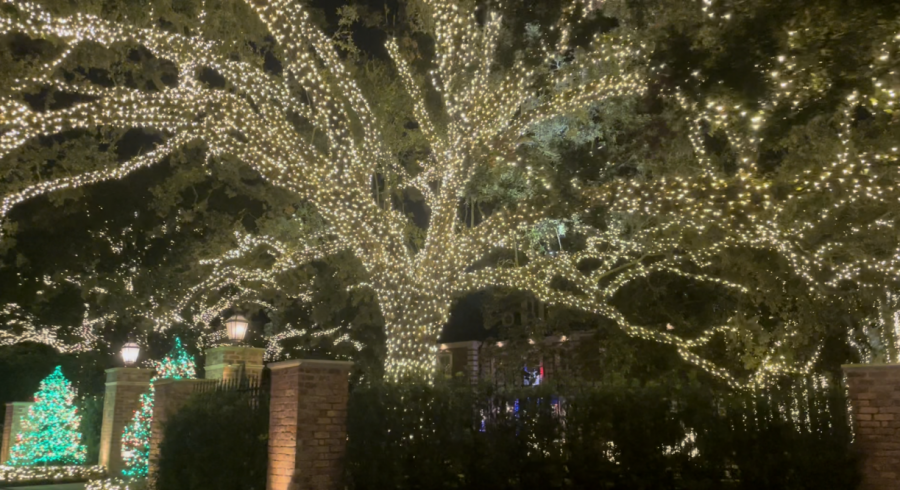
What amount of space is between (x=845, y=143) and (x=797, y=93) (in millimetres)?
3118

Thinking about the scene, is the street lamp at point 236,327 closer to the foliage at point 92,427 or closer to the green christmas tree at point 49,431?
the green christmas tree at point 49,431

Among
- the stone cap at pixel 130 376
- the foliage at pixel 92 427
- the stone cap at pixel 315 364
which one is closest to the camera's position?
the stone cap at pixel 315 364

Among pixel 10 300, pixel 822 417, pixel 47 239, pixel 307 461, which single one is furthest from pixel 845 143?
pixel 10 300

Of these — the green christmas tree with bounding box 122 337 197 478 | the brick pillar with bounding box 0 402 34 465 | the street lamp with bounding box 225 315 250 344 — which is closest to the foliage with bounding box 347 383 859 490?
the street lamp with bounding box 225 315 250 344

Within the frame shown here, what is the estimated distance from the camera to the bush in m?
9.47

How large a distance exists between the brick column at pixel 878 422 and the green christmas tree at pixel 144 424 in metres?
11.1

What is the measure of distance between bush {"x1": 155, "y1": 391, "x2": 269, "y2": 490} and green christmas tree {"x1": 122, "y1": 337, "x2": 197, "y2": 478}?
2.77 meters

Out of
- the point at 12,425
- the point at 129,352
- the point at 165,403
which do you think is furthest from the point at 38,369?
the point at 165,403

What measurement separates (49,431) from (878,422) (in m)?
18.2

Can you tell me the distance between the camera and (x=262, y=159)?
40.0 feet

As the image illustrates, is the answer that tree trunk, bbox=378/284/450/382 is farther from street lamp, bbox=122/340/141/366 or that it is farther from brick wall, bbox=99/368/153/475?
street lamp, bbox=122/340/141/366

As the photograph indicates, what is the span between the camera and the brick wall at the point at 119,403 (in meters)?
15.7

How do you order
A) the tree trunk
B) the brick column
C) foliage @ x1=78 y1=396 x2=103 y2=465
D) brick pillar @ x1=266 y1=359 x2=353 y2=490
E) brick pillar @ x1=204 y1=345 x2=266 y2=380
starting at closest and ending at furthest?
the brick column < brick pillar @ x1=266 y1=359 x2=353 y2=490 < the tree trunk < brick pillar @ x1=204 y1=345 x2=266 y2=380 < foliage @ x1=78 y1=396 x2=103 y2=465


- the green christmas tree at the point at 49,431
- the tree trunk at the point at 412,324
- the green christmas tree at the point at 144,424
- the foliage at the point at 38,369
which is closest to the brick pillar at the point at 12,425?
the green christmas tree at the point at 49,431
